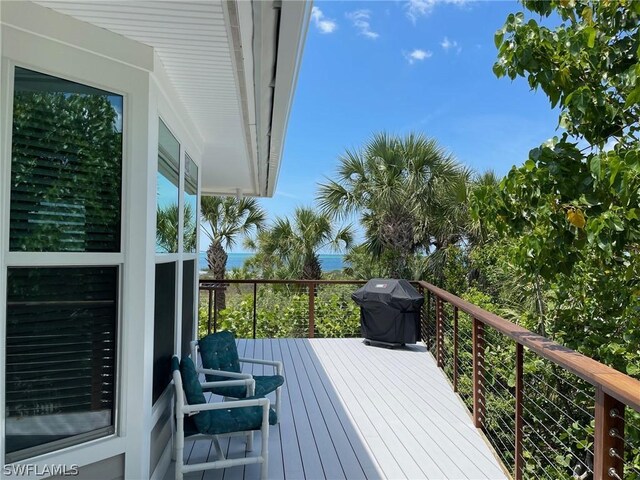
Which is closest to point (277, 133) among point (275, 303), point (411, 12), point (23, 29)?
point (23, 29)

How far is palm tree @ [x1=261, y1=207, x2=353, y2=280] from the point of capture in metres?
9.88

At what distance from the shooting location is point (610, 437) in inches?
55.9

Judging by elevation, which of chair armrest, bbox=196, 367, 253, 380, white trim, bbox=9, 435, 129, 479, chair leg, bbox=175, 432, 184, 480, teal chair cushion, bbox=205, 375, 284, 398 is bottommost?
chair leg, bbox=175, 432, 184, 480

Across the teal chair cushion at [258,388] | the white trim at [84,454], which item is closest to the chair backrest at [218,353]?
the teal chair cushion at [258,388]

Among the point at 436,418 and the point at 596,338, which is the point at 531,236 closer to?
the point at 436,418

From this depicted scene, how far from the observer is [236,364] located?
3.10m

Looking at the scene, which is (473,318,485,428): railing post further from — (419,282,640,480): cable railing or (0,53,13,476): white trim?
(0,53,13,476): white trim

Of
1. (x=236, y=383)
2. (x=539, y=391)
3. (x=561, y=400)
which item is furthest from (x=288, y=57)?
(x=561, y=400)

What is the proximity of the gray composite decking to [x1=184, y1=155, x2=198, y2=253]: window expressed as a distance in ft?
5.20

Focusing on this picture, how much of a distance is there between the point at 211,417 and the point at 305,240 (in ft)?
25.2

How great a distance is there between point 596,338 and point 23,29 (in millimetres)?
4631

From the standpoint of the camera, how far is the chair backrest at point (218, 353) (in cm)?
292

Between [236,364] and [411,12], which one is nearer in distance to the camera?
[236,364]

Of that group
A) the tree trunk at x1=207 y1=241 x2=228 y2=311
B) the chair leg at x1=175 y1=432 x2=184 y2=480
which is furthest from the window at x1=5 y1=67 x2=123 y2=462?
the tree trunk at x1=207 y1=241 x2=228 y2=311
